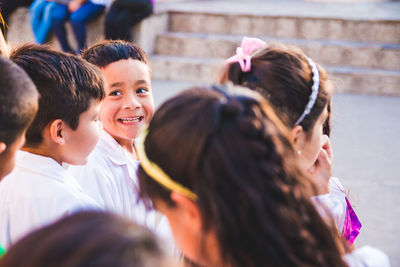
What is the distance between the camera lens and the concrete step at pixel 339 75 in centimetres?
509

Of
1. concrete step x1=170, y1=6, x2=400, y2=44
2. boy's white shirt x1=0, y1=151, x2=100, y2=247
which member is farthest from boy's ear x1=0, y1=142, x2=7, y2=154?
concrete step x1=170, y1=6, x2=400, y2=44

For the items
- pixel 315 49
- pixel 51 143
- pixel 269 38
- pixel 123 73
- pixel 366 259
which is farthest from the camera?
pixel 269 38

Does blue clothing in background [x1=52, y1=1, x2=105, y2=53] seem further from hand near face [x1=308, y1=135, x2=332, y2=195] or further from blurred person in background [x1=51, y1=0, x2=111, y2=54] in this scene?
hand near face [x1=308, y1=135, x2=332, y2=195]

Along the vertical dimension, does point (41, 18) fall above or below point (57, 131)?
below

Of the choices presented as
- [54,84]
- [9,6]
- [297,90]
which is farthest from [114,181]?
[9,6]

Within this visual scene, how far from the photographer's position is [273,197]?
0.80m

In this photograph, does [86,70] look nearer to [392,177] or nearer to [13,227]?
[13,227]

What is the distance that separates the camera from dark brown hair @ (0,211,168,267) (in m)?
0.53

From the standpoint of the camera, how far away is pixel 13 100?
3.50ft

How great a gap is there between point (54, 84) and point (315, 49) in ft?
14.7

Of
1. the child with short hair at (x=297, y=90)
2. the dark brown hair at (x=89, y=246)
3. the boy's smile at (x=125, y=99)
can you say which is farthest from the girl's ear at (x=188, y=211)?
the boy's smile at (x=125, y=99)

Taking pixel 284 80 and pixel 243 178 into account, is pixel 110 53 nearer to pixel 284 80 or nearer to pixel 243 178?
pixel 284 80

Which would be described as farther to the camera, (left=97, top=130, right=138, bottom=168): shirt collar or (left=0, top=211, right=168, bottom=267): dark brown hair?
(left=97, top=130, right=138, bottom=168): shirt collar

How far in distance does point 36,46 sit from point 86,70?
0.17 meters
